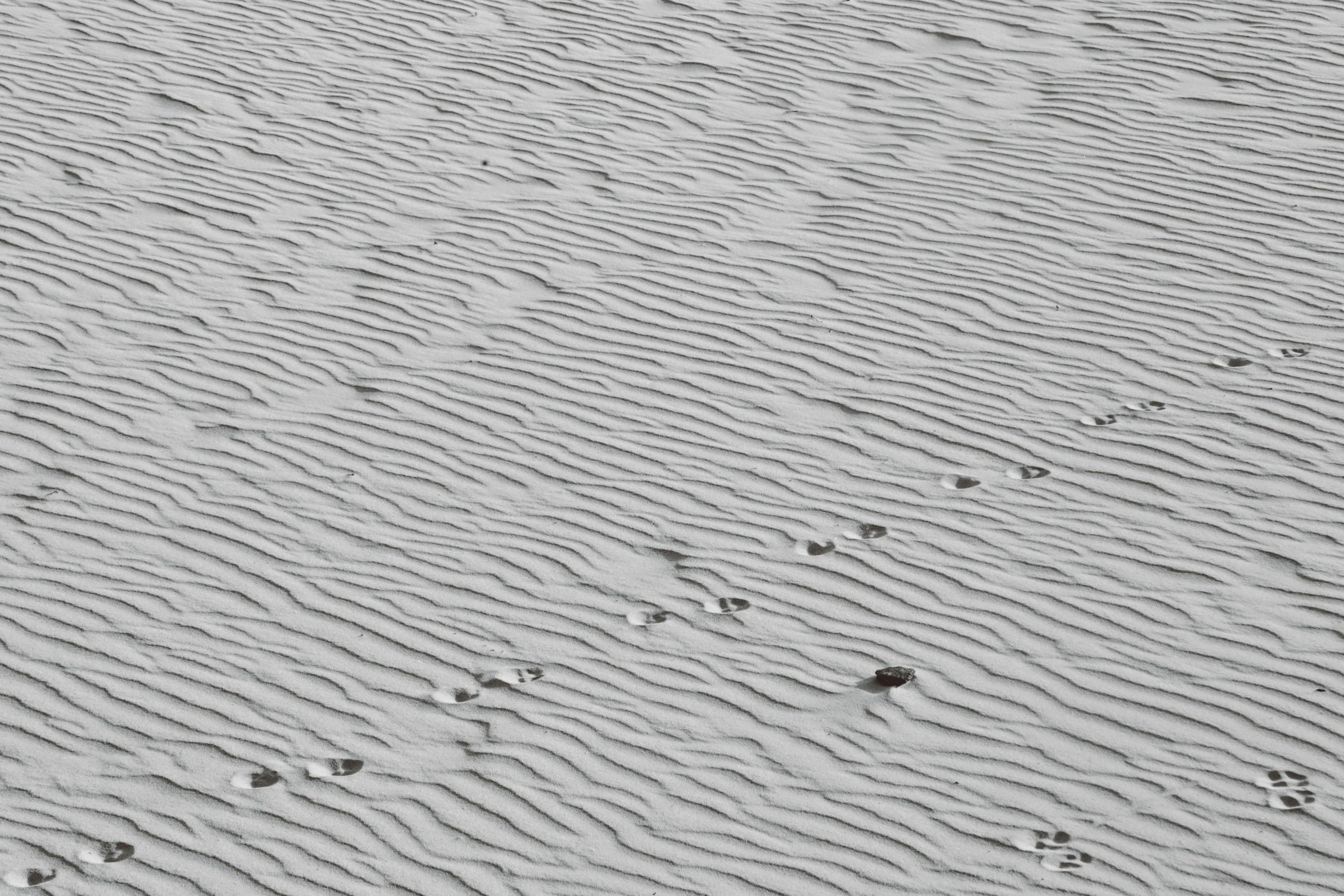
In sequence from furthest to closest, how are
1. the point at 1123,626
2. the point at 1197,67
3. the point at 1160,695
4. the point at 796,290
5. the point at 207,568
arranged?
the point at 1197,67 < the point at 796,290 < the point at 207,568 < the point at 1123,626 < the point at 1160,695

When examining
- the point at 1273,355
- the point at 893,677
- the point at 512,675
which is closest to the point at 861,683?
the point at 893,677

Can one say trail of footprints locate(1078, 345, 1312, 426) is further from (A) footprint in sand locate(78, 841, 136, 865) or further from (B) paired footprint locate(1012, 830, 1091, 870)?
(A) footprint in sand locate(78, 841, 136, 865)

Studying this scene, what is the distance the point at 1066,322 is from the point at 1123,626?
2.24 meters

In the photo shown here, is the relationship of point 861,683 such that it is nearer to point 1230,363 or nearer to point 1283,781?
point 1283,781

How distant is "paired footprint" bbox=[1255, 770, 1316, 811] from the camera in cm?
385

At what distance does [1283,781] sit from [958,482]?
5.85ft

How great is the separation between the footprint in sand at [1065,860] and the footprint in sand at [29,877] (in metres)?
2.79

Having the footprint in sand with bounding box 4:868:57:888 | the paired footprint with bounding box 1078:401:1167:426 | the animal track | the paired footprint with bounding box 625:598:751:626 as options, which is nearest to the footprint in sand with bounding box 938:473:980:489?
→ the paired footprint with bounding box 1078:401:1167:426

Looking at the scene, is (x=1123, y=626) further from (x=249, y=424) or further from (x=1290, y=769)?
(x=249, y=424)

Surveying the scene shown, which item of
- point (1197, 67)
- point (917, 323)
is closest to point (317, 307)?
point (917, 323)

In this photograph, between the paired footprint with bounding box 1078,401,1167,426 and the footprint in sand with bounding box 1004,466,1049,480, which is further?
the paired footprint with bounding box 1078,401,1167,426

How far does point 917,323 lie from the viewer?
646 centimetres

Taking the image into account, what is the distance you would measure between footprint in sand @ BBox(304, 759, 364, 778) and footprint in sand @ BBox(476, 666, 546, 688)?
51 cm

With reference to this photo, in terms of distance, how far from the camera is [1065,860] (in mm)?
3697
